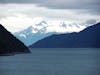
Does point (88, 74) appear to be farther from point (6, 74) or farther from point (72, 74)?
point (6, 74)

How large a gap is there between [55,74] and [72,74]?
15.9 ft

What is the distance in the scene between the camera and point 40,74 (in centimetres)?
11475

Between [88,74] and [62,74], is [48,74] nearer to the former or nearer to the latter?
[62,74]

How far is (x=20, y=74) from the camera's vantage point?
4466 inches

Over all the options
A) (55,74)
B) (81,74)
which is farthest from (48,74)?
(81,74)

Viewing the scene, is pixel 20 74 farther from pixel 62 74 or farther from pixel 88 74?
pixel 88 74

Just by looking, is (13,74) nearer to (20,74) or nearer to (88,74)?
(20,74)

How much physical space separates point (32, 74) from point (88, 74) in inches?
655

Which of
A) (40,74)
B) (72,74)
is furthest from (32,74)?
(72,74)

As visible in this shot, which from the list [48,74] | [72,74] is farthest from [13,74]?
[72,74]

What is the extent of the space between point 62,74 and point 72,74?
9.36ft

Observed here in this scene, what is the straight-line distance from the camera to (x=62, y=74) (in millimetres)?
113375

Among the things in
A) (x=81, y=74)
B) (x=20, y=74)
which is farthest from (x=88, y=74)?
(x=20, y=74)

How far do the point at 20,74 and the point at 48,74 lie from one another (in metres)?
7.99
